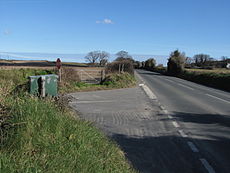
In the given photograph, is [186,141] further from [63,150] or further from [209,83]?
[209,83]

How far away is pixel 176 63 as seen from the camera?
55375 millimetres

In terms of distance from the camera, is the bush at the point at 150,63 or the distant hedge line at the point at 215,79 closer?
the distant hedge line at the point at 215,79

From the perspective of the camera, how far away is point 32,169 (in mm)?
2854

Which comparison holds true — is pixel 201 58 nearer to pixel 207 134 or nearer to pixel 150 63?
pixel 150 63

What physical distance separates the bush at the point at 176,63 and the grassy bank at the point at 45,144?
51.7m

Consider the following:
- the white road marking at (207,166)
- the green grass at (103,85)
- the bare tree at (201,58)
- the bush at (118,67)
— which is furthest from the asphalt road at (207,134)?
the bare tree at (201,58)

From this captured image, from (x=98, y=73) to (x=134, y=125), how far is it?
73.7 feet

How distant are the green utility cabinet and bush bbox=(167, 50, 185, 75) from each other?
49135 mm

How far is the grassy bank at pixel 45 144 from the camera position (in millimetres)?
3141

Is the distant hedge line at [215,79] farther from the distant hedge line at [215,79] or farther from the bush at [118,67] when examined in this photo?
the bush at [118,67]

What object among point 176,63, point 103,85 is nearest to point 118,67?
point 103,85

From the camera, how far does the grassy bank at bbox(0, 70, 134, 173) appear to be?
314 centimetres

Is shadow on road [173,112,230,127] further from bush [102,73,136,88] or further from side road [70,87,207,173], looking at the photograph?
bush [102,73,136,88]

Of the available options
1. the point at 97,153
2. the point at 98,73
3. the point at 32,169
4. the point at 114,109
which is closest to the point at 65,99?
the point at 97,153
